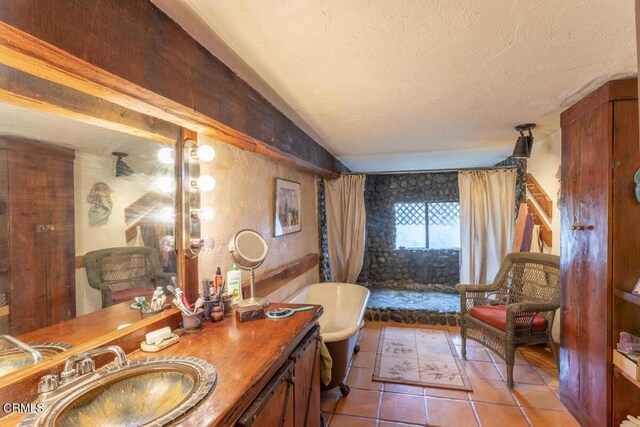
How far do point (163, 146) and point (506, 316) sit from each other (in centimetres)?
273

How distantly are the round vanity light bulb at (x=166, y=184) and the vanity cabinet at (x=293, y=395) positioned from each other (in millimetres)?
972

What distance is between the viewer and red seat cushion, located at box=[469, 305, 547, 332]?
252cm

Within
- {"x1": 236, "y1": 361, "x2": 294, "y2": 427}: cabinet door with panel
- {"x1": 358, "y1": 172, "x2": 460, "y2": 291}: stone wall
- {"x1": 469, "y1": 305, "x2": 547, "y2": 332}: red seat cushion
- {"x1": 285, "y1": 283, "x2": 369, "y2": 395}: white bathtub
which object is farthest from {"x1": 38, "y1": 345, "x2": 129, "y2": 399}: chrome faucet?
{"x1": 358, "y1": 172, "x2": 460, "y2": 291}: stone wall

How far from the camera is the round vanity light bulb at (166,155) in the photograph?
144 cm

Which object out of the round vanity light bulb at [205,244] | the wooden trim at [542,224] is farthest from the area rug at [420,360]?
the round vanity light bulb at [205,244]

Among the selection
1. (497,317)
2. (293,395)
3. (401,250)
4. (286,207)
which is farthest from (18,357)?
(401,250)

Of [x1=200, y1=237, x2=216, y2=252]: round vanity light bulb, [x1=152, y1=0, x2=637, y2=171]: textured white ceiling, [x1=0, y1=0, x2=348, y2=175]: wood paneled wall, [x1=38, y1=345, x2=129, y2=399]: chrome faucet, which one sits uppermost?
[x1=152, y1=0, x2=637, y2=171]: textured white ceiling

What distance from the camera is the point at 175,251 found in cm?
149

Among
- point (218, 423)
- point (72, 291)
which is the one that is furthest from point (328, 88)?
point (218, 423)

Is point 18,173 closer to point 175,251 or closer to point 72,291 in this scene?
point 72,291

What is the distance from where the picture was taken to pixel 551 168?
2.93m

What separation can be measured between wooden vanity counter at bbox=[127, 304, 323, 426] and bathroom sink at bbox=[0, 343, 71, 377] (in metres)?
0.25

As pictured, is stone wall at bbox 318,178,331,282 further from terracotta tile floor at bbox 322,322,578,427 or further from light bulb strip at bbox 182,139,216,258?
light bulb strip at bbox 182,139,216,258

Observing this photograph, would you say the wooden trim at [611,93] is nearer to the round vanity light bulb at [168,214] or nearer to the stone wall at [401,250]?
the round vanity light bulb at [168,214]
